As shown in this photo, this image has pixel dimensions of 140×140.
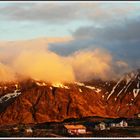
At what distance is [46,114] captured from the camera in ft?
59.6

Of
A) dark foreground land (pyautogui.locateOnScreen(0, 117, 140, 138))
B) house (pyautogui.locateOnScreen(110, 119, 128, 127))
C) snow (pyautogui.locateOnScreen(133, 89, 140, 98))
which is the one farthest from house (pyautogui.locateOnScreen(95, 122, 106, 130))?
snow (pyautogui.locateOnScreen(133, 89, 140, 98))

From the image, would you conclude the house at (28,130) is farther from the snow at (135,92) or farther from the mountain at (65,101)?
the snow at (135,92)

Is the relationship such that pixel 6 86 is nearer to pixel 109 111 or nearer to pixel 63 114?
pixel 63 114

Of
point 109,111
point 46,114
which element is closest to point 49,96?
point 46,114

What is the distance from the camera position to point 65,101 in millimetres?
18062

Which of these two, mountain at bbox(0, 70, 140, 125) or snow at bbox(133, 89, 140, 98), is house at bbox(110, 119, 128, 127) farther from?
snow at bbox(133, 89, 140, 98)

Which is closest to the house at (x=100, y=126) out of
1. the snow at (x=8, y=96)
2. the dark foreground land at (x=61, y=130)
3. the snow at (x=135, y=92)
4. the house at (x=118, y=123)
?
the dark foreground land at (x=61, y=130)

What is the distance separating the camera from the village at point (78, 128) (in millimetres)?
17781

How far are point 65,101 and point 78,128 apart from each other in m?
0.96

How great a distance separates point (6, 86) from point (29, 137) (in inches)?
70.8

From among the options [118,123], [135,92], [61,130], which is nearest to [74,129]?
[61,130]

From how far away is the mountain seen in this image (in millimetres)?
17891

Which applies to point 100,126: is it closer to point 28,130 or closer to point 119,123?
point 119,123

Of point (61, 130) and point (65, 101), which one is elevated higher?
point (65, 101)
